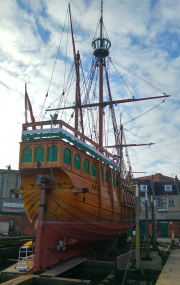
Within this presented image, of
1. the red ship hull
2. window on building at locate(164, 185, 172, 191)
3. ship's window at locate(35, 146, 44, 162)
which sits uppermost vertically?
ship's window at locate(35, 146, 44, 162)

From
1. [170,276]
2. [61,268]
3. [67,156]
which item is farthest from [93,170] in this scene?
[170,276]

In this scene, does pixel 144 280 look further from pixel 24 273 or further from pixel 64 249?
pixel 24 273

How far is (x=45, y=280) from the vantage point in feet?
23.6

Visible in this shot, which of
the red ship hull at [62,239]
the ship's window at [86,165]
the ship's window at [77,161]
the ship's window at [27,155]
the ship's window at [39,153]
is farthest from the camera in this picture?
the ship's window at [86,165]

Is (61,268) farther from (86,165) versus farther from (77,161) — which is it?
(86,165)

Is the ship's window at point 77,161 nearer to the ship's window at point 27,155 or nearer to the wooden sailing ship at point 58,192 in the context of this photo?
the wooden sailing ship at point 58,192

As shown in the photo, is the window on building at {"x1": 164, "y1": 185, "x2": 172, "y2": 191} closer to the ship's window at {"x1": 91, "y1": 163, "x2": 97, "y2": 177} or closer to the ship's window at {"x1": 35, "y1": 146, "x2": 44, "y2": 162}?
the ship's window at {"x1": 91, "y1": 163, "x2": 97, "y2": 177}

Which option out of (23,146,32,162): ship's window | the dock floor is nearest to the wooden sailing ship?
(23,146,32,162): ship's window

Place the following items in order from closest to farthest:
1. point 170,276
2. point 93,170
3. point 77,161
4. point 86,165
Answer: point 170,276 < point 77,161 < point 86,165 < point 93,170

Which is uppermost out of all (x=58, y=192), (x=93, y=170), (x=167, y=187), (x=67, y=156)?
(x=67, y=156)

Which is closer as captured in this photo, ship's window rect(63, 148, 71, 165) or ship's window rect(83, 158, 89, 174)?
ship's window rect(63, 148, 71, 165)

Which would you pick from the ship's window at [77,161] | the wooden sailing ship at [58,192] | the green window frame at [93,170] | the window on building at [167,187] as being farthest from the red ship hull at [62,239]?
the window on building at [167,187]

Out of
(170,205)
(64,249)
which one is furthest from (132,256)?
(170,205)

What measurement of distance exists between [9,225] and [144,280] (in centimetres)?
2045
